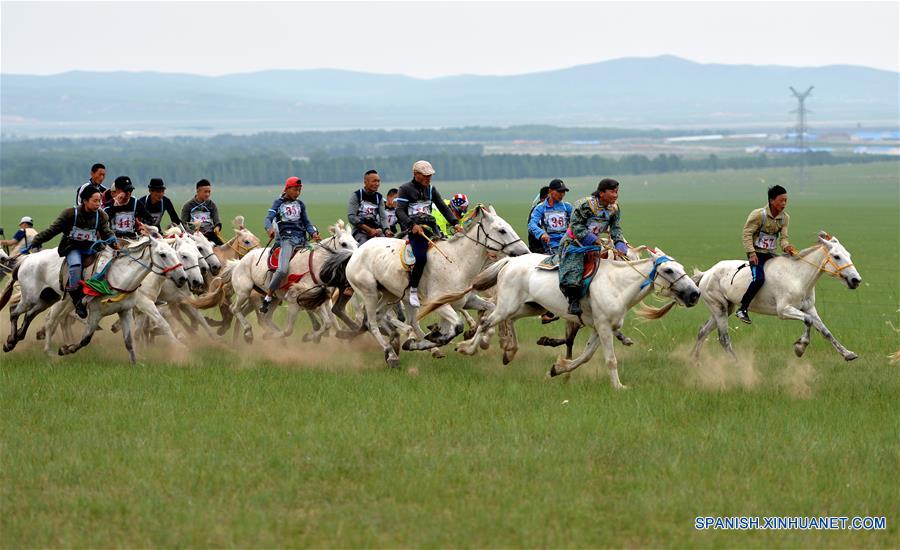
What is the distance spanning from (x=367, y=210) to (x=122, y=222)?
344 centimetres

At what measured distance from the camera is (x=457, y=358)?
1784 cm

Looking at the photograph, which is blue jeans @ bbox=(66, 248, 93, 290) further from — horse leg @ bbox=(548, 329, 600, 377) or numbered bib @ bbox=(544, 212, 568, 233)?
horse leg @ bbox=(548, 329, 600, 377)

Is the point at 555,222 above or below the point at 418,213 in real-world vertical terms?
below

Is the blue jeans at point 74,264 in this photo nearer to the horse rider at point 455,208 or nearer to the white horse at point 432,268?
the white horse at point 432,268

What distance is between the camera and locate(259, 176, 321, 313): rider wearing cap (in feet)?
62.3

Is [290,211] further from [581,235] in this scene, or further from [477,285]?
[581,235]

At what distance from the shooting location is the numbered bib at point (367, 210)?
62.6 ft

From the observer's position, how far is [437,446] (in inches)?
493

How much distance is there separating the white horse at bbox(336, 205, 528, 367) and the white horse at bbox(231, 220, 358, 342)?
1011 millimetres

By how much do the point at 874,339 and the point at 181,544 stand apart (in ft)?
43.3

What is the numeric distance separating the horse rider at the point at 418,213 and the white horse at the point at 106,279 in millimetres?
2910

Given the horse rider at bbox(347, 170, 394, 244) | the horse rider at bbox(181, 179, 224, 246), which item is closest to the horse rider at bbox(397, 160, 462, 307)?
the horse rider at bbox(347, 170, 394, 244)

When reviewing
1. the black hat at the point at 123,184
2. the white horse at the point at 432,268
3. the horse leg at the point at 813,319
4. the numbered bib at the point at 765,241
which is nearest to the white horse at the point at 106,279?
the black hat at the point at 123,184

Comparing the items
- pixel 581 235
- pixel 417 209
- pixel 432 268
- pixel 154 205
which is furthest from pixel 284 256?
pixel 581 235
